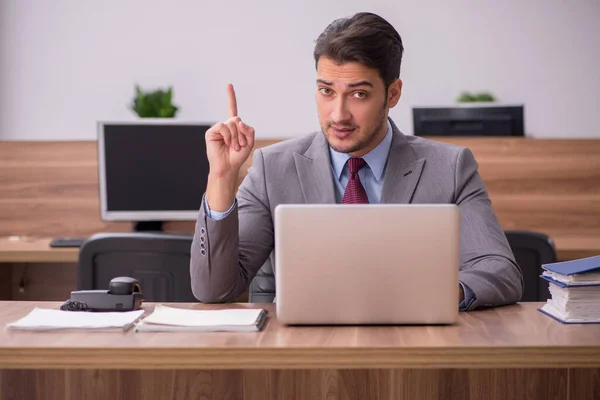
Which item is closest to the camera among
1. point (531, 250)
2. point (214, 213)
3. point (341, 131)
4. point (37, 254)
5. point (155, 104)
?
point (214, 213)

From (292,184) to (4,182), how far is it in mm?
1887

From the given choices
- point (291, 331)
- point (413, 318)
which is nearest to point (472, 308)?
point (413, 318)

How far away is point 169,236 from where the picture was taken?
2416 mm

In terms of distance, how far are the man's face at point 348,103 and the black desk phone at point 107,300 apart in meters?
0.63

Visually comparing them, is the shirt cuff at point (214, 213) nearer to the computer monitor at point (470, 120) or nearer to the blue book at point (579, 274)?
the blue book at point (579, 274)

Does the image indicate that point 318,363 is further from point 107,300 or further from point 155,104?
point 155,104

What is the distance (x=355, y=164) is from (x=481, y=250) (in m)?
0.38

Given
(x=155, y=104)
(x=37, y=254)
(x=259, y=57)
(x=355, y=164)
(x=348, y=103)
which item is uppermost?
(x=259, y=57)

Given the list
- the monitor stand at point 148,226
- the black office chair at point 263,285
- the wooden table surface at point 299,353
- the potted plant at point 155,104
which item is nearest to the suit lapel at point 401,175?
the black office chair at point 263,285

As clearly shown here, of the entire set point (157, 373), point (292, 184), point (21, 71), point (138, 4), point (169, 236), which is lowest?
point (157, 373)

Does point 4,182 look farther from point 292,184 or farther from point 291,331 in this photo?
point 291,331

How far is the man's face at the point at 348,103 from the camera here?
194 centimetres

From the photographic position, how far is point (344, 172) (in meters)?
2.06

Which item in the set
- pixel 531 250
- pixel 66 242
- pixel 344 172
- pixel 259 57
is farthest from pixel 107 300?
pixel 259 57
